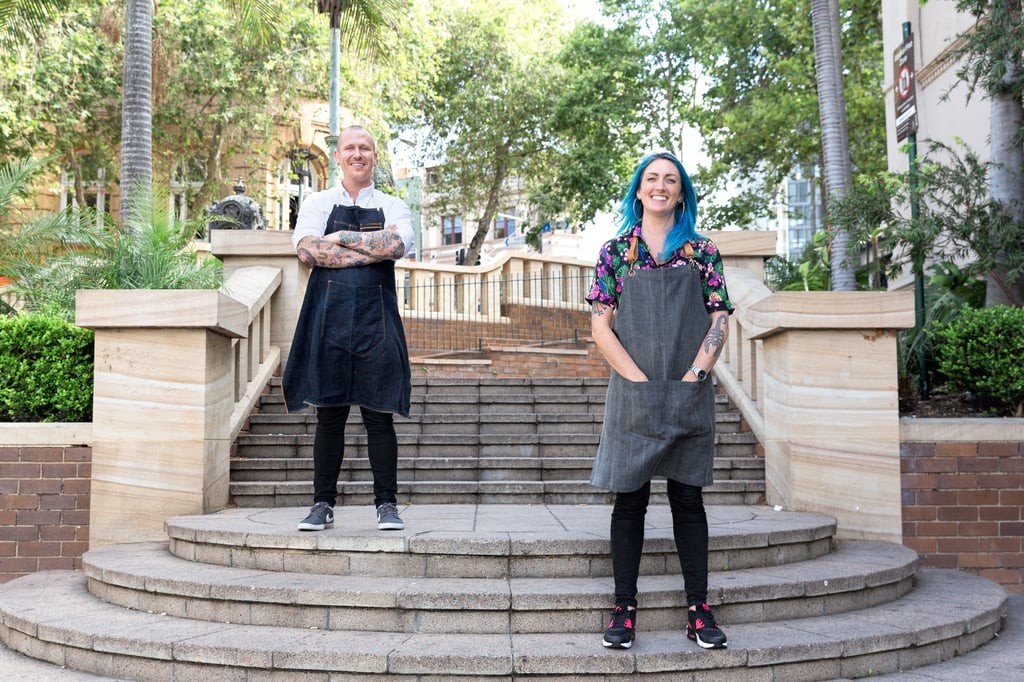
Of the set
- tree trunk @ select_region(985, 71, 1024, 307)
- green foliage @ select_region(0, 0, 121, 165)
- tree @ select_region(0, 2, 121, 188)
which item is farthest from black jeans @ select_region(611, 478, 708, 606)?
green foliage @ select_region(0, 0, 121, 165)

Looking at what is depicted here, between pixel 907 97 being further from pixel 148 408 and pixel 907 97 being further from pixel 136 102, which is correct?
pixel 136 102

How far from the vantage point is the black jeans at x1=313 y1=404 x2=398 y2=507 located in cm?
473

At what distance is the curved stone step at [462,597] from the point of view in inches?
164

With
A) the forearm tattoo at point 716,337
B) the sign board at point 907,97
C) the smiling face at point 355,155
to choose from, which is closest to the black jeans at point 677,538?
the forearm tattoo at point 716,337

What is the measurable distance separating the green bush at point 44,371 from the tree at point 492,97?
81.0 feet

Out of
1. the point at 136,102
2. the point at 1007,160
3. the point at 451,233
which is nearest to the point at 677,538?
the point at 1007,160

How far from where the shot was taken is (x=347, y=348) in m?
4.67

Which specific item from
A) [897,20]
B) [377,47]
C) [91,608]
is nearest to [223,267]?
[91,608]

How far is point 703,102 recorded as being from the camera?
28906 mm

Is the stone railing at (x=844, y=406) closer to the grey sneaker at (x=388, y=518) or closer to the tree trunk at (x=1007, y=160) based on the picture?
Result: the grey sneaker at (x=388, y=518)

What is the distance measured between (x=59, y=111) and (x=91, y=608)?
22.1 m

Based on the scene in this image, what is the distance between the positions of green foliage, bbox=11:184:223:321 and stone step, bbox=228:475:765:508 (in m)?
2.61

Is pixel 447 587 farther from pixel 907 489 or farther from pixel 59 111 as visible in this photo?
pixel 59 111

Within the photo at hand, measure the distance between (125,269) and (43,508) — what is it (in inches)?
113
